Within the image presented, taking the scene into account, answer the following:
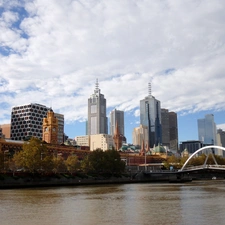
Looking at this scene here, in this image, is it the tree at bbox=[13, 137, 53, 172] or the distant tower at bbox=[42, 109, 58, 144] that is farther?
the distant tower at bbox=[42, 109, 58, 144]

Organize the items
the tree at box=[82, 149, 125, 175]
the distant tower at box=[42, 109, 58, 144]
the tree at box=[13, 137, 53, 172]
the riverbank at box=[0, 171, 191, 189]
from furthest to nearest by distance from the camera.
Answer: the distant tower at box=[42, 109, 58, 144] < the tree at box=[82, 149, 125, 175] < the tree at box=[13, 137, 53, 172] < the riverbank at box=[0, 171, 191, 189]

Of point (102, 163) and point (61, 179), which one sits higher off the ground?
point (102, 163)

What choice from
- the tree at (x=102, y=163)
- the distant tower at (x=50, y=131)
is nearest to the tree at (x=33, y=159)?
the tree at (x=102, y=163)

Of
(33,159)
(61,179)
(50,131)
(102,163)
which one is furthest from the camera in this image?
A: (50,131)

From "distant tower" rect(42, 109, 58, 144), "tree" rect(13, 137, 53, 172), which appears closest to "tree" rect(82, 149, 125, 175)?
"tree" rect(13, 137, 53, 172)

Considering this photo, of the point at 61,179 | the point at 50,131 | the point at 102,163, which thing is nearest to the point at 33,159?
the point at 61,179

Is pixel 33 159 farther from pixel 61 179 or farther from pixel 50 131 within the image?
pixel 50 131

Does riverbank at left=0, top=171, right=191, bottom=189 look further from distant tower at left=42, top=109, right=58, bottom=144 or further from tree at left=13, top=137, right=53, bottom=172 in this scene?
distant tower at left=42, top=109, right=58, bottom=144

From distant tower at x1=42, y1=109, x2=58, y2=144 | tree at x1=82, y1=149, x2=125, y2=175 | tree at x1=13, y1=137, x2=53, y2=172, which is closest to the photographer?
tree at x1=13, y1=137, x2=53, y2=172

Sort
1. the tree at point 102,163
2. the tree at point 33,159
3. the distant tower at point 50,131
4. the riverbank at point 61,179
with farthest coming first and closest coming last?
1. the distant tower at point 50,131
2. the tree at point 102,163
3. the tree at point 33,159
4. the riverbank at point 61,179

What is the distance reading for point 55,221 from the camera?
33406 mm

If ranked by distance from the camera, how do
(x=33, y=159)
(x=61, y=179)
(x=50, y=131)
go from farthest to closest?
(x=50, y=131) → (x=61, y=179) → (x=33, y=159)

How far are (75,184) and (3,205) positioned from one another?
206 feet

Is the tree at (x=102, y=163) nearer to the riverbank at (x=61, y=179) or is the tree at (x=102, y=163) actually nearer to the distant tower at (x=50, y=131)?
the riverbank at (x=61, y=179)
